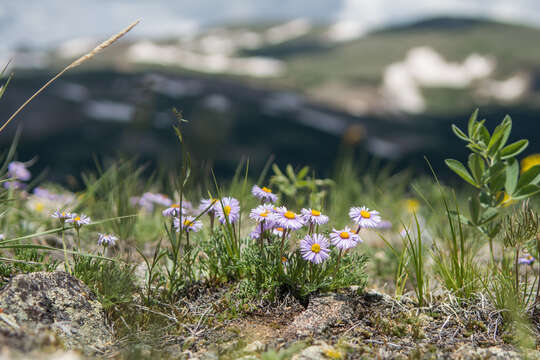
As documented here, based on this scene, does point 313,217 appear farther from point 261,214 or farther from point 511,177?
point 511,177

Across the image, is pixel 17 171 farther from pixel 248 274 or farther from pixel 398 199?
pixel 398 199

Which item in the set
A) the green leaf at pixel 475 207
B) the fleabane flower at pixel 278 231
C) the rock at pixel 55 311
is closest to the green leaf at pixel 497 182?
the green leaf at pixel 475 207

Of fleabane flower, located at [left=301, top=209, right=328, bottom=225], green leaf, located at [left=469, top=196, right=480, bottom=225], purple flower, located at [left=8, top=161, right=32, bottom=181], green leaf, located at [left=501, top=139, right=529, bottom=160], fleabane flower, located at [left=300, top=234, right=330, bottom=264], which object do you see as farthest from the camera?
purple flower, located at [left=8, top=161, right=32, bottom=181]

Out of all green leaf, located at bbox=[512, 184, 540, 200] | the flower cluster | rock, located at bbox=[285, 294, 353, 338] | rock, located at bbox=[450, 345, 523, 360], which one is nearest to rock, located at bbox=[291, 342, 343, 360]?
rock, located at bbox=[285, 294, 353, 338]

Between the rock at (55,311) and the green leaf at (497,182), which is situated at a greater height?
the green leaf at (497,182)

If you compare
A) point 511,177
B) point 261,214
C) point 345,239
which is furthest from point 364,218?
point 511,177

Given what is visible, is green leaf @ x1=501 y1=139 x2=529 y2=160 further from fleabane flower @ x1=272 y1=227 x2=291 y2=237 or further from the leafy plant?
fleabane flower @ x1=272 y1=227 x2=291 y2=237

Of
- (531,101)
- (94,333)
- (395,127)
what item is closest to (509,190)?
(94,333)

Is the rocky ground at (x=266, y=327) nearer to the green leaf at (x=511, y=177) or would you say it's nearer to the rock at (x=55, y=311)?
the rock at (x=55, y=311)
